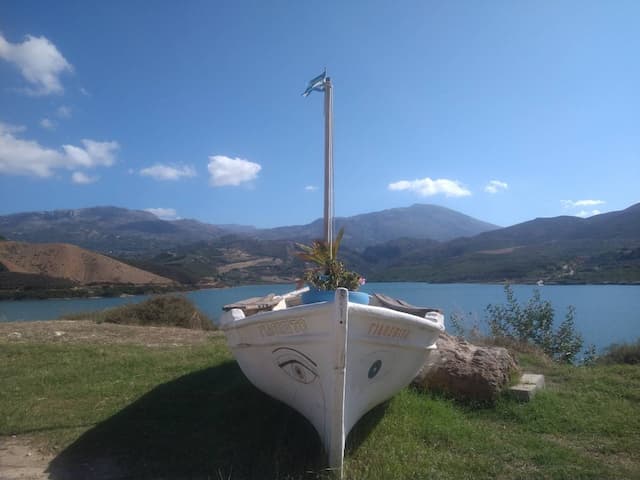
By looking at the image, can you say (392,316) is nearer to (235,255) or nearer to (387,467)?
(387,467)

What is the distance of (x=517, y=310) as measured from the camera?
1437cm

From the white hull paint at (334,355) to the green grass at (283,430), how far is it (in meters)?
0.48

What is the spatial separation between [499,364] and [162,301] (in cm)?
1271

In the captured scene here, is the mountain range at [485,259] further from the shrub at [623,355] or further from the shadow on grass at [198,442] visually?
the shadow on grass at [198,442]

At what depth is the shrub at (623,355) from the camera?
11.0 metres

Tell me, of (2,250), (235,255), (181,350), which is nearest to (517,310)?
(181,350)

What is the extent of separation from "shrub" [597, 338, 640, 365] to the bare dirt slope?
96.9 feet

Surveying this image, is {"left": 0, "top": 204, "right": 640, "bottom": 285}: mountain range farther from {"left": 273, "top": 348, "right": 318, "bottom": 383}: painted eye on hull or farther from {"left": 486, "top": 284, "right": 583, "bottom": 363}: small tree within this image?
{"left": 273, "top": 348, "right": 318, "bottom": 383}: painted eye on hull

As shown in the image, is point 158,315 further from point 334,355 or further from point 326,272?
point 334,355

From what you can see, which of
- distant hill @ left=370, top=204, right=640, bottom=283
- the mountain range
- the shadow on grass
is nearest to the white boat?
the shadow on grass

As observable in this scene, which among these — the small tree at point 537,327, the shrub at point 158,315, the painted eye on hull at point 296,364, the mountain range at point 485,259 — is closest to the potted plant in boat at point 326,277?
the painted eye on hull at point 296,364

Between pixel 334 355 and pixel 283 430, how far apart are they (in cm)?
180

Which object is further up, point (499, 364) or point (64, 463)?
point (499, 364)

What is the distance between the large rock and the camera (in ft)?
21.1
